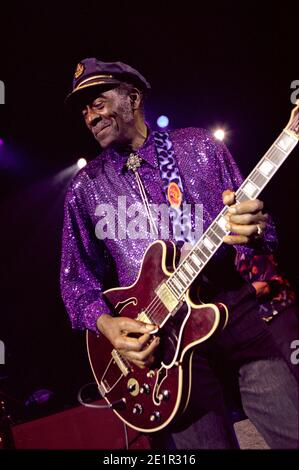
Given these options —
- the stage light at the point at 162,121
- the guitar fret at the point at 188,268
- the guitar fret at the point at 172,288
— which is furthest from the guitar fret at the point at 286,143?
the stage light at the point at 162,121

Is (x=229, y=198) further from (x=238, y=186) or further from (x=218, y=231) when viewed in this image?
(x=238, y=186)

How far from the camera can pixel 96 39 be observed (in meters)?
5.46

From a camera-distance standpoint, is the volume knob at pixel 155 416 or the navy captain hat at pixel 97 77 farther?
the navy captain hat at pixel 97 77

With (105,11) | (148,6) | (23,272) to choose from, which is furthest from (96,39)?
(23,272)

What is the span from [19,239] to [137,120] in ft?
18.7

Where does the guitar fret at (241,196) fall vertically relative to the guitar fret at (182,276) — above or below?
above

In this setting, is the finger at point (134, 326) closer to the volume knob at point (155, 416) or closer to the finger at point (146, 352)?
the finger at point (146, 352)

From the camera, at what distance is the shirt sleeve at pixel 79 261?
2578mm

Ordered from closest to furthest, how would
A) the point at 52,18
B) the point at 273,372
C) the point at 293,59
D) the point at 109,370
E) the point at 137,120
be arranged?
the point at 273,372 < the point at 109,370 < the point at 137,120 < the point at 52,18 < the point at 293,59

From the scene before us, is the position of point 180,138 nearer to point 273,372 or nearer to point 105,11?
point 273,372

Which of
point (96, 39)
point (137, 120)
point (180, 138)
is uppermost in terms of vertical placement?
point (96, 39)

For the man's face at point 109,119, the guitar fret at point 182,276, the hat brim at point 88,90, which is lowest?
the guitar fret at point 182,276

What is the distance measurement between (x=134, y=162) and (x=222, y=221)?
2.90ft

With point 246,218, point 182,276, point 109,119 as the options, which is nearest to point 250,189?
point 246,218
